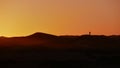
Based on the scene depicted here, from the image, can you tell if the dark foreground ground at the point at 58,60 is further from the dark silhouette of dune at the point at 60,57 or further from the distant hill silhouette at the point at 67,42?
the distant hill silhouette at the point at 67,42

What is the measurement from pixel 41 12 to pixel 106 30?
80cm

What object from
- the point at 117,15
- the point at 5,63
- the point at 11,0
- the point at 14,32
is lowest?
the point at 5,63

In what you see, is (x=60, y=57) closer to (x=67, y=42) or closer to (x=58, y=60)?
(x=58, y=60)

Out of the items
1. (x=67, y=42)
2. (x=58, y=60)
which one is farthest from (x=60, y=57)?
(x=67, y=42)

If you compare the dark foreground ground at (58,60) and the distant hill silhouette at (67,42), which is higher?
the distant hill silhouette at (67,42)

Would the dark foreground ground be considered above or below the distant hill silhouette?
below

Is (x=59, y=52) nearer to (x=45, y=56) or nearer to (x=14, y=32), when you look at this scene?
(x=45, y=56)

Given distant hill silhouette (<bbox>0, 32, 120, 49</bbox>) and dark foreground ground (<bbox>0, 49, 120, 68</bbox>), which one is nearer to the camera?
dark foreground ground (<bbox>0, 49, 120, 68</bbox>)

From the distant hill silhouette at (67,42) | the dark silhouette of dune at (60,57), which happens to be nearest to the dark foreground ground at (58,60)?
the dark silhouette of dune at (60,57)

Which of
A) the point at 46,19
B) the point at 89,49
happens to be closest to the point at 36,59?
the point at 89,49

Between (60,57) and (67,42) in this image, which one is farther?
(67,42)

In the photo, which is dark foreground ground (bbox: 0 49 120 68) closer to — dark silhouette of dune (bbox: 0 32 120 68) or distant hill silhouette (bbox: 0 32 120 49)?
dark silhouette of dune (bbox: 0 32 120 68)

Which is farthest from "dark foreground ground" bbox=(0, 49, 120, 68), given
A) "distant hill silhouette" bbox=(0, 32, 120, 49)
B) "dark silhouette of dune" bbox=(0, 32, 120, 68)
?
"distant hill silhouette" bbox=(0, 32, 120, 49)

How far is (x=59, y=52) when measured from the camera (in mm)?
1186
